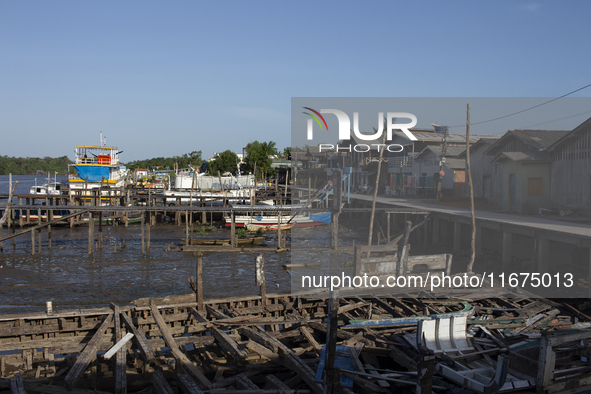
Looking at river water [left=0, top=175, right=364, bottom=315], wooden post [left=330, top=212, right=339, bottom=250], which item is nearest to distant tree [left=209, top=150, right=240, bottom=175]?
river water [left=0, top=175, right=364, bottom=315]

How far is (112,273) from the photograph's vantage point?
1828cm

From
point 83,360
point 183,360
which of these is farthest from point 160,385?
point 83,360

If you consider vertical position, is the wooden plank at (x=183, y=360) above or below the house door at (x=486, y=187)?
below

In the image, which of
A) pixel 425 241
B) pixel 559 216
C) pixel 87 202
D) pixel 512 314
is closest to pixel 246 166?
pixel 87 202

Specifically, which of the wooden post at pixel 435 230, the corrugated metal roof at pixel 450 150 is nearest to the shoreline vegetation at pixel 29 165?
the corrugated metal roof at pixel 450 150

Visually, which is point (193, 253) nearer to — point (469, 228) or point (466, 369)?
point (469, 228)

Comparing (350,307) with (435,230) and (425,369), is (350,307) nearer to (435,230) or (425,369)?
(425,369)

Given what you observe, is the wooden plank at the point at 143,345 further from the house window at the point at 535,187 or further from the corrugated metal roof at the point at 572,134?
the house window at the point at 535,187

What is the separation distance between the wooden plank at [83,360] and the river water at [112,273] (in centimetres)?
577

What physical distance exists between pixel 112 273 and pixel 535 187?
17.9 m

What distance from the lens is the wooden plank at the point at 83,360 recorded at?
20.8ft

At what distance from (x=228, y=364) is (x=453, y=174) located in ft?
72.1

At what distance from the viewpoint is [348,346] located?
291 inches

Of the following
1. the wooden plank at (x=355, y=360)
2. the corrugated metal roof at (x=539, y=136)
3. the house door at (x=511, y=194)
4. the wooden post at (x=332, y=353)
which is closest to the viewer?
the wooden post at (x=332, y=353)
